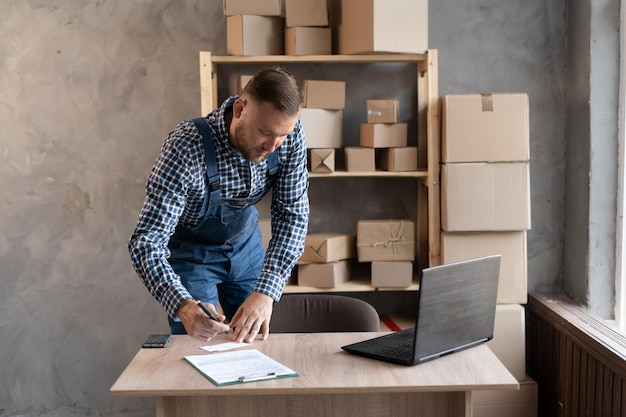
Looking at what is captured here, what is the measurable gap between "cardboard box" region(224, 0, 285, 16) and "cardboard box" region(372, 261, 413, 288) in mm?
1179

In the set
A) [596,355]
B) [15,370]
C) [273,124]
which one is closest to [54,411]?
[15,370]

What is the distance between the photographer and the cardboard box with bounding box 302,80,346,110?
11.0ft

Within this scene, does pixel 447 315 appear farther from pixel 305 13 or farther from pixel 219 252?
pixel 305 13

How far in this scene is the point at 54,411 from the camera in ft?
12.5

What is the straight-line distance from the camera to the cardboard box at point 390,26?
3184 millimetres

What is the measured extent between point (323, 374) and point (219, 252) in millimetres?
897

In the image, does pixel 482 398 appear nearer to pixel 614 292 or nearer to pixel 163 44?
pixel 614 292

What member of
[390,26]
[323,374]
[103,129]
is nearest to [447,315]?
[323,374]

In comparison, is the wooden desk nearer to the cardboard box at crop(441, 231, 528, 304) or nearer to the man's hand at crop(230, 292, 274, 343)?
the man's hand at crop(230, 292, 274, 343)

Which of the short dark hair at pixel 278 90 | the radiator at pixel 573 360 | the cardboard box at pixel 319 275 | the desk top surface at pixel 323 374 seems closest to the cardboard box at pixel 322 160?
the cardboard box at pixel 319 275

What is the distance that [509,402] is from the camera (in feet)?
11.3

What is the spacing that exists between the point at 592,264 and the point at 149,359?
2156mm

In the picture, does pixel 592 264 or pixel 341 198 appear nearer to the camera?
pixel 592 264

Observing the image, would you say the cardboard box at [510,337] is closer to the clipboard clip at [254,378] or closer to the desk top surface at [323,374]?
the desk top surface at [323,374]
